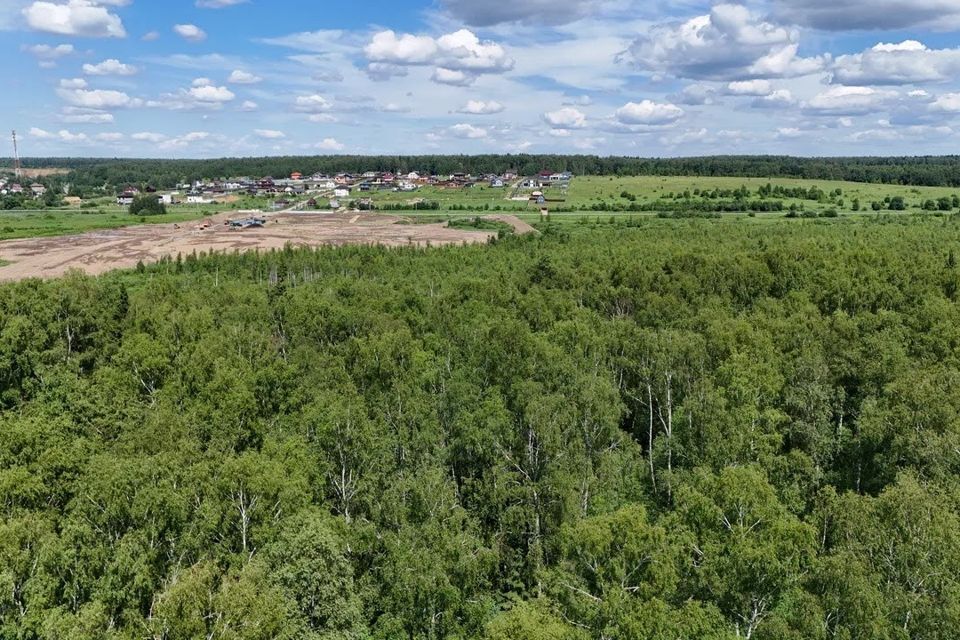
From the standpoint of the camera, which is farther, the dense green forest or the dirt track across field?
the dirt track across field

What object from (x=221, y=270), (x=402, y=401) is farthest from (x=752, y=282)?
(x=221, y=270)

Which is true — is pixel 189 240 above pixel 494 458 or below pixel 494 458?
above

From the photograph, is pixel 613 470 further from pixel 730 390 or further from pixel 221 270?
pixel 221 270

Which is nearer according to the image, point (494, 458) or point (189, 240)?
point (494, 458)

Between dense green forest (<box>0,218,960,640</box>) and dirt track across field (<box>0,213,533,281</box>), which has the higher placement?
dirt track across field (<box>0,213,533,281</box>)
